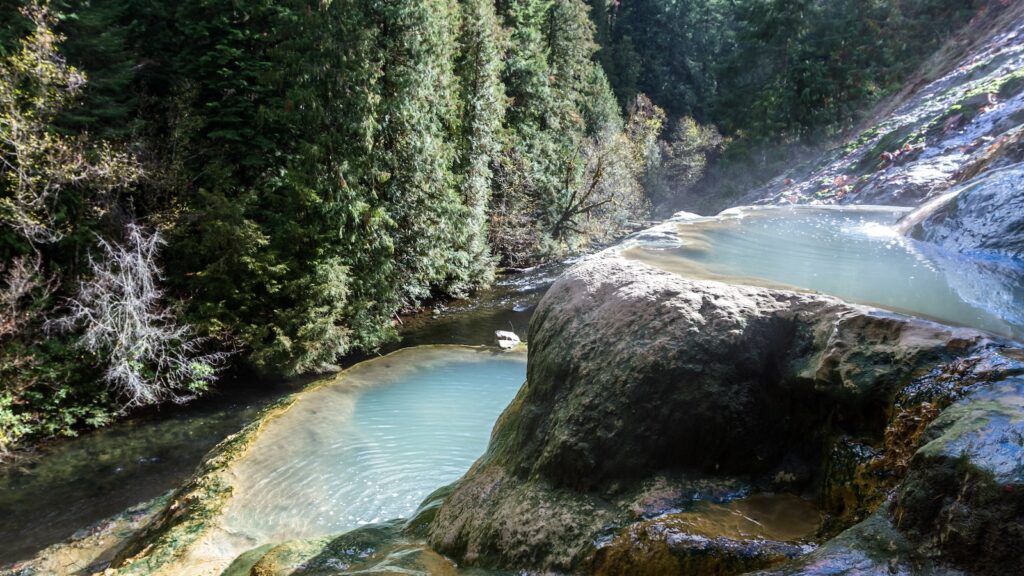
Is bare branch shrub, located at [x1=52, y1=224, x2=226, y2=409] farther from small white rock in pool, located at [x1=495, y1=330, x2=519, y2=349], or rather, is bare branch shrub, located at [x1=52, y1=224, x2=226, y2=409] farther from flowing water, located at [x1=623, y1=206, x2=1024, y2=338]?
flowing water, located at [x1=623, y1=206, x2=1024, y2=338]

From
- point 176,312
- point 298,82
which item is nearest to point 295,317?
point 176,312

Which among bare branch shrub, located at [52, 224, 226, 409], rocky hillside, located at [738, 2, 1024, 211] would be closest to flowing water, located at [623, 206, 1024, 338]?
rocky hillside, located at [738, 2, 1024, 211]

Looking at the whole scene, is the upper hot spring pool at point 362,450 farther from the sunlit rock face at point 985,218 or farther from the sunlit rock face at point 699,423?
the sunlit rock face at point 985,218

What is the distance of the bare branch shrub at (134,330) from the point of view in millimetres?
10938

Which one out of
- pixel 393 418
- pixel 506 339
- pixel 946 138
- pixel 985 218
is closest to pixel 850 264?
pixel 985 218

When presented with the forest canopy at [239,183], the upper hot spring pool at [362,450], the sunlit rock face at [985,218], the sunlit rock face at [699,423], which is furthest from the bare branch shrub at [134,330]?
the sunlit rock face at [985,218]

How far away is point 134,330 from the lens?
11.1 meters

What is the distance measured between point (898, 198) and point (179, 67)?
17391mm

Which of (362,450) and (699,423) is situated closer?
(699,423)

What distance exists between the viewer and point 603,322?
4418 mm

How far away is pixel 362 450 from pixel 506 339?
6.71 metres

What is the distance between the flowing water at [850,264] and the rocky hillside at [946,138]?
1.49 meters

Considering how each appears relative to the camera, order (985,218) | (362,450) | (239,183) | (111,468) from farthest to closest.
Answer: (239,183)
(111,468)
(362,450)
(985,218)

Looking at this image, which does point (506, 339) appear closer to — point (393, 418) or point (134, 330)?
point (393, 418)
